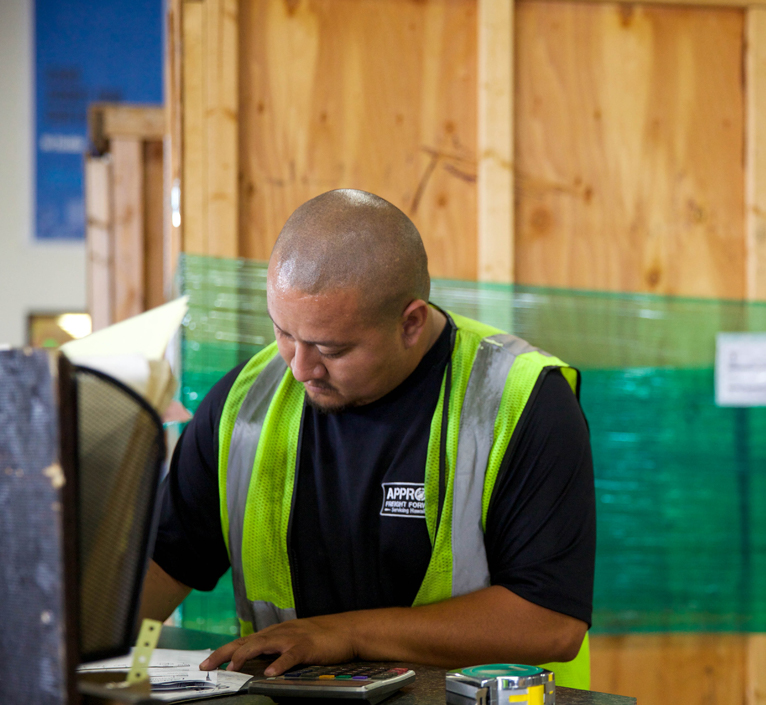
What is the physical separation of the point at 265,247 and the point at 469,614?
146 cm

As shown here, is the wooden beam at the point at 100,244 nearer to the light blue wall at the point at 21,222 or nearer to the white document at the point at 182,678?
the white document at the point at 182,678

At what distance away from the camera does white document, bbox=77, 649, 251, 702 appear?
1218 mm

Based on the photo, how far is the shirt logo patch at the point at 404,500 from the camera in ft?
5.75

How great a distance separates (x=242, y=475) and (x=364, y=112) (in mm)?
1370

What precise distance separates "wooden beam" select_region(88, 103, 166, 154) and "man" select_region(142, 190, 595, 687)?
2928 millimetres

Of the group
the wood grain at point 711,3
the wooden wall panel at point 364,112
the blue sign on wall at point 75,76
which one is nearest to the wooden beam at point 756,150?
the wood grain at point 711,3

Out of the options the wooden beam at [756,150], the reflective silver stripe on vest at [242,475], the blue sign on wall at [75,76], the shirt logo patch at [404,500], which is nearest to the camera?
the shirt logo patch at [404,500]

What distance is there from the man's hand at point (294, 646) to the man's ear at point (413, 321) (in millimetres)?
594

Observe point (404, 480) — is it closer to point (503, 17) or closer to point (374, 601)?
point (374, 601)

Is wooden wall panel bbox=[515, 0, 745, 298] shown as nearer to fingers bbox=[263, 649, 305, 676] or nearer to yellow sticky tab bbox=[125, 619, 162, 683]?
fingers bbox=[263, 649, 305, 676]

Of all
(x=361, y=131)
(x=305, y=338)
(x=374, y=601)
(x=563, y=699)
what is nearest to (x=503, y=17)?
(x=361, y=131)

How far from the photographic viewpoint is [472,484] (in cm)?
171

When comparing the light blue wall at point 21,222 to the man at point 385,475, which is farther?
the light blue wall at point 21,222

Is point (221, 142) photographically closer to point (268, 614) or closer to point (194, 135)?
point (194, 135)
